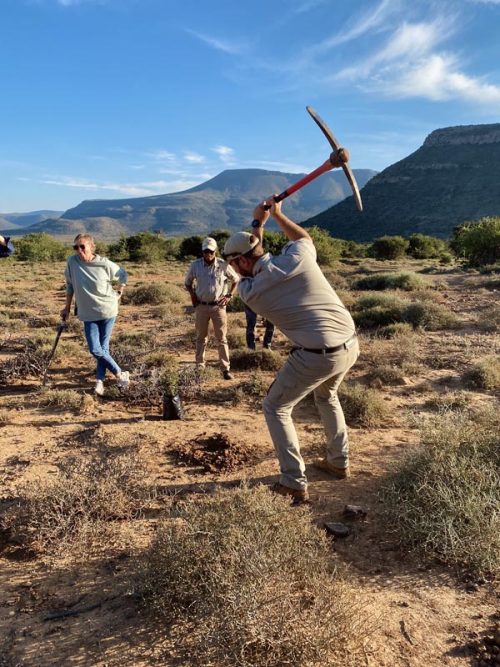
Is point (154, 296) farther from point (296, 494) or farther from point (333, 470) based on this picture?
point (296, 494)

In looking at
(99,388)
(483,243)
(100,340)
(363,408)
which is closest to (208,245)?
(100,340)

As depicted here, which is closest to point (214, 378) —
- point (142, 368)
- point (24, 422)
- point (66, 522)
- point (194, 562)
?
point (142, 368)

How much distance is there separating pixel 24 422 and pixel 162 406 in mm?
1475

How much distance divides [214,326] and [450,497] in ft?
13.5

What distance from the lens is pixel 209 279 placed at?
6223 millimetres

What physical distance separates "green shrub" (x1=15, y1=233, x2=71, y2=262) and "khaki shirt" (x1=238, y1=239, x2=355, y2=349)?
107 feet

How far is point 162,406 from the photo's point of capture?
5.52 meters

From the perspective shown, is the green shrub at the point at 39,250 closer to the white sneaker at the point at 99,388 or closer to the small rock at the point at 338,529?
the white sneaker at the point at 99,388

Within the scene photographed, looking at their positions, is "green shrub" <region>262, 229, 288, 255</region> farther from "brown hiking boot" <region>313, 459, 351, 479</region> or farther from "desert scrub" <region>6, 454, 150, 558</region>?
"desert scrub" <region>6, 454, 150, 558</region>

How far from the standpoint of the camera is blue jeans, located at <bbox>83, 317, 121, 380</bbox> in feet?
18.2

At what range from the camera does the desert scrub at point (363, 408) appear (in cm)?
500

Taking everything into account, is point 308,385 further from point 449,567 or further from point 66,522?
point 66,522

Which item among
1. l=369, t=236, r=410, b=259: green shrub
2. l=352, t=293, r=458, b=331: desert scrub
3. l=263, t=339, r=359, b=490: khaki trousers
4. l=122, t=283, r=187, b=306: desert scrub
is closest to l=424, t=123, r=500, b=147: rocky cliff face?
l=369, t=236, r=410, b=259: green shrub

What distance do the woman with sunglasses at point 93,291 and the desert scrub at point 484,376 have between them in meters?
4.39
